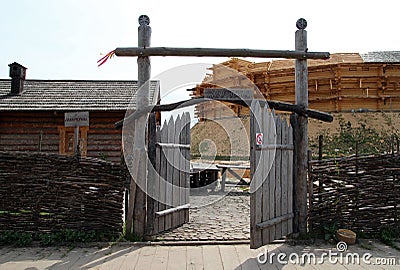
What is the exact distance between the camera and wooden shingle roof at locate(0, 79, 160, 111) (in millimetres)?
11930

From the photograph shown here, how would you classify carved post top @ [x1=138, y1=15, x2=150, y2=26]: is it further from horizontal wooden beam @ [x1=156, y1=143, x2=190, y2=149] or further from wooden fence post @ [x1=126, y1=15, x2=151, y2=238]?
horizontal wooden beam @ [x1=156, y1=143, x2=190, y2=149]

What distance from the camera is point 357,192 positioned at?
521cm

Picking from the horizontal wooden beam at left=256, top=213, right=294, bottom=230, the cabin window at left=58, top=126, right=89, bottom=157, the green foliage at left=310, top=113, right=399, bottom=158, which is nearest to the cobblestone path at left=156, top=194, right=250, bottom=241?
the horizontal wooden beam at left=256, top=213, right=294, bottom=230

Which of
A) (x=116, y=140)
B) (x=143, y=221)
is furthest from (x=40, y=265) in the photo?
(x=116, y=140)

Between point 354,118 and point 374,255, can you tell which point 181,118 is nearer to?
point 374,255

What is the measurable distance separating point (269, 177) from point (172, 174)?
1.77m

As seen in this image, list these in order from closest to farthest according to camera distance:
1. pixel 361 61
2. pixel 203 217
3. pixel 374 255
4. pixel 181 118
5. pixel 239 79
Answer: pixel 374 255 < pixel 181 118 < pixel 203 217 < pixel 361 61 < pixel 239 79

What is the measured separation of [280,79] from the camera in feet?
87.8

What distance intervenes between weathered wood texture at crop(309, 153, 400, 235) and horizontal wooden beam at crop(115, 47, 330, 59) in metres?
1.68

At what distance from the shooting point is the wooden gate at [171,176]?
5258mm

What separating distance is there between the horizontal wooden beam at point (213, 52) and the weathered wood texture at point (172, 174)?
1.11 m

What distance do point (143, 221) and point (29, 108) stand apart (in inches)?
342

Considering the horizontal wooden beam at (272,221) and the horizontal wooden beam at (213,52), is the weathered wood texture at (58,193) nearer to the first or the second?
the horizontal wooden beam at (213,52)

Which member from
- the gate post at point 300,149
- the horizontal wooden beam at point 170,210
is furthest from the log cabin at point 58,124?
the gate post at point 300,149
